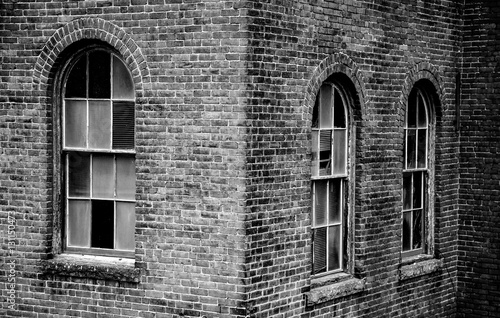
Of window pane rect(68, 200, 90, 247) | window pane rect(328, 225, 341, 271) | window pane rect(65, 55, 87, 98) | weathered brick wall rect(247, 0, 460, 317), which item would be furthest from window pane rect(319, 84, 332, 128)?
window pane rect(68, 200, 90, 247)

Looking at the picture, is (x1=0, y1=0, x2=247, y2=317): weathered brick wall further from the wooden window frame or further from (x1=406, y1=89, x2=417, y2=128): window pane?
(x1=406, y1=89, x2=417, y2=128): window pane

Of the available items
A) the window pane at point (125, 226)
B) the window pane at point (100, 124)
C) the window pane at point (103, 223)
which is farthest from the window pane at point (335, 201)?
the window pane at point (100, 124)

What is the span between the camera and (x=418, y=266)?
11922 millimetres

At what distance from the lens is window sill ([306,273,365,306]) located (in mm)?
9805

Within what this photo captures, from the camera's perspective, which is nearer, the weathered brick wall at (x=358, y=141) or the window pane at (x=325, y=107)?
the weathered brick wall at (x=358, y=141)

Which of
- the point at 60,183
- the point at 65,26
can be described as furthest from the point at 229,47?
the point at 60,183

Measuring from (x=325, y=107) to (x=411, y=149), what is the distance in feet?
7.70

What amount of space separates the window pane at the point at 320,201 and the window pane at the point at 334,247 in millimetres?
239

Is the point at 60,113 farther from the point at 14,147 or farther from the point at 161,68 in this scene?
the point at 161,68

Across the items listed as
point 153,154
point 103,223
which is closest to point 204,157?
point 153,154

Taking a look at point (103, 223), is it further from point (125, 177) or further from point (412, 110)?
point (412, 110)

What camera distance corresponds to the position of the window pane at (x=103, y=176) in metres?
9.73

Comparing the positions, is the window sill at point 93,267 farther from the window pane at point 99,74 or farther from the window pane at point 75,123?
the window pane at point 99,74

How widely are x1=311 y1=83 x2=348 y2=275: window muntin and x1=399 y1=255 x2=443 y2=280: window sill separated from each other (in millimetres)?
1285
